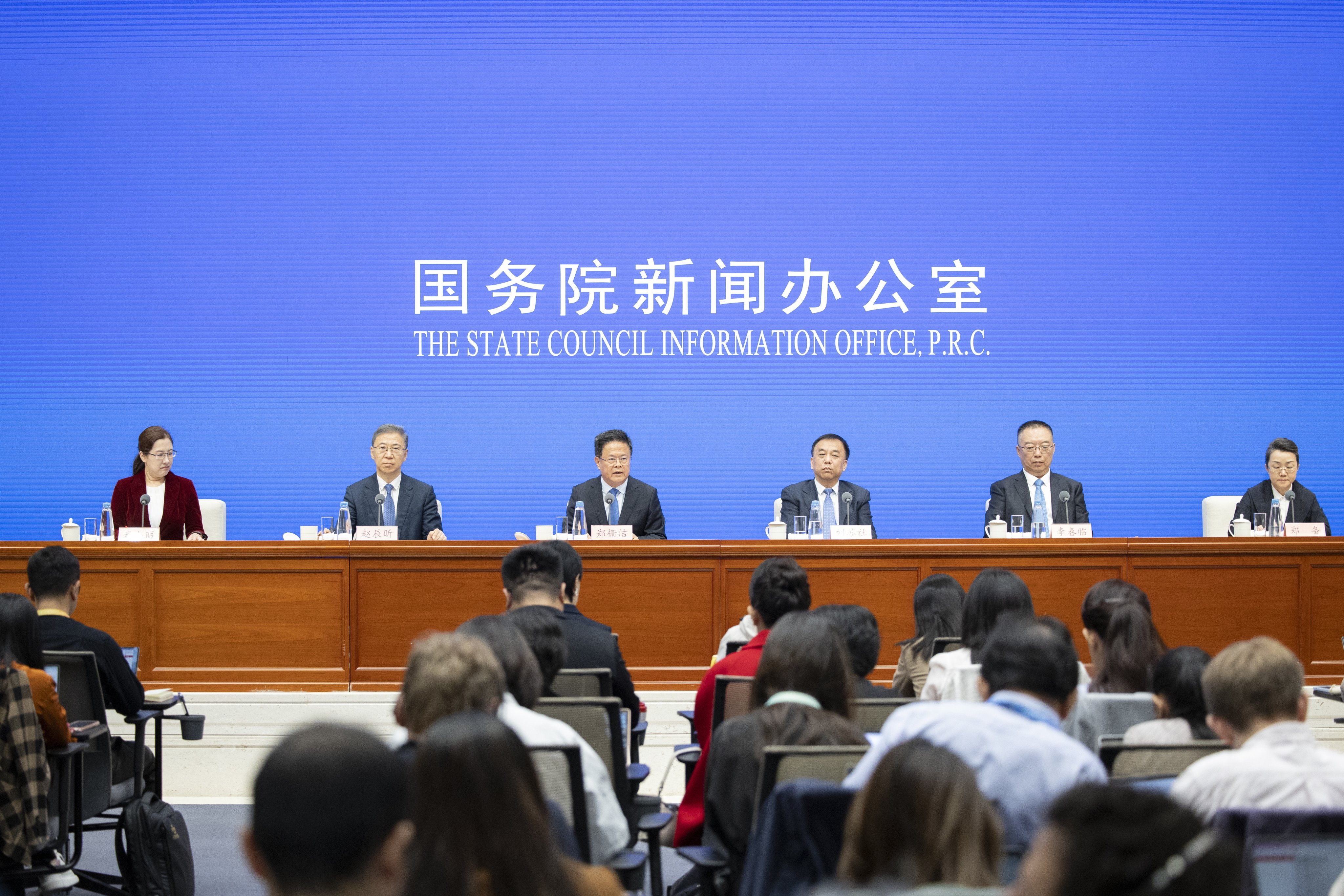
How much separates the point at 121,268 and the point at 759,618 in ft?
16.5

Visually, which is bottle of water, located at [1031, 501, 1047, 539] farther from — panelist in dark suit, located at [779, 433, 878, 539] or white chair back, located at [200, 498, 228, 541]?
white chair back, located at [200, 498, 228, 541]

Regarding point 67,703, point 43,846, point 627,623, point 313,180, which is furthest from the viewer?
point 313,180

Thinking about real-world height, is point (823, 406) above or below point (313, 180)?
below

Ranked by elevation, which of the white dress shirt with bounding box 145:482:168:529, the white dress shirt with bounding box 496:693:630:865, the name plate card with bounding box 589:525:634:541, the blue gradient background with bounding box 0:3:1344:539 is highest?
the blue gradient background with bounding box 0:3:1344:539

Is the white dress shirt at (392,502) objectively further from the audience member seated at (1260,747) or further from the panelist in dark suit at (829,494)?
the audience member seated at (1260,747)

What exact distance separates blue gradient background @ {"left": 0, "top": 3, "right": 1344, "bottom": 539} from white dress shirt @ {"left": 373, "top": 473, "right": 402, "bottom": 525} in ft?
2.40

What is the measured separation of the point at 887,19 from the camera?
21.9 ft

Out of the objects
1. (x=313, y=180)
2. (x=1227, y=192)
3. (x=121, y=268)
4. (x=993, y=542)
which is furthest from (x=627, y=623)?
(x=1227, y=192)

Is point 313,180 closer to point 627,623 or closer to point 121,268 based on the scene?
point 121,268

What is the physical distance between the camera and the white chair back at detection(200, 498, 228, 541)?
19.0ft

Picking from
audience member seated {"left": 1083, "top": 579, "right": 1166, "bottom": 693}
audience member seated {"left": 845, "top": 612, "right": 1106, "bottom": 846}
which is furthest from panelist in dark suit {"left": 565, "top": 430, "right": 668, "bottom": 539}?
audience member seated {"left": 845, "top": 612, "right": 1106, "bottom": 846}

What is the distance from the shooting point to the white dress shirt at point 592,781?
6.50ft

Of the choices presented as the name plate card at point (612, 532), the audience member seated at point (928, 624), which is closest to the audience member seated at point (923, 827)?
the audience member seated at point (928, 624)

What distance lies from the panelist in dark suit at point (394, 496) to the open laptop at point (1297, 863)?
4755mm
